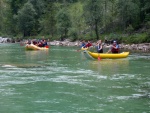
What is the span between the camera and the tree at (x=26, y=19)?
237ft

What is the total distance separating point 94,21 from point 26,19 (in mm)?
26463

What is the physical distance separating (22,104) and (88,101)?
2258 millimetres

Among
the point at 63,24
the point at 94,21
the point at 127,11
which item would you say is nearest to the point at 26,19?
the point at 63,24

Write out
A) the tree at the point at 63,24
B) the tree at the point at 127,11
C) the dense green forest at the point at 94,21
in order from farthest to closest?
1. the tree at the point at 63,24
2. the dense green forest at the point at 94,21
3. the tree at the point at 127,11

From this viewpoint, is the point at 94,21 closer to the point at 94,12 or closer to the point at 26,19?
the point at 94,12

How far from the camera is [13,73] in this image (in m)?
17.4

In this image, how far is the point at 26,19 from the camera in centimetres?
7344

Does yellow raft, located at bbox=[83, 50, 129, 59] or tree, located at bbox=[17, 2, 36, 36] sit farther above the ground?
tree, located at bbox=[17, 2, 36, 36]

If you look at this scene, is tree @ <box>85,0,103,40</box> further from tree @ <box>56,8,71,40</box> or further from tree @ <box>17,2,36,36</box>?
tree @ <box>17,2,36,36</box>

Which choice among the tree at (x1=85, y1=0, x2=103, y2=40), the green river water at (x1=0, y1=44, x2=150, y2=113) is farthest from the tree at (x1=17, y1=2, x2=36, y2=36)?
the green river water at (x1=0, y1=44, x2=150, y2=113)

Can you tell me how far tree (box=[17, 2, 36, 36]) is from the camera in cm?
7212

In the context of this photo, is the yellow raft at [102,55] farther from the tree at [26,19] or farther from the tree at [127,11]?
the tree at [26,19]

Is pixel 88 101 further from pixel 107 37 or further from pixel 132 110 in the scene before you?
pixel 107 37

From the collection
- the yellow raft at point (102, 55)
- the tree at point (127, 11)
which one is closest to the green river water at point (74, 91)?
the yellow raft at point (102, 55)
